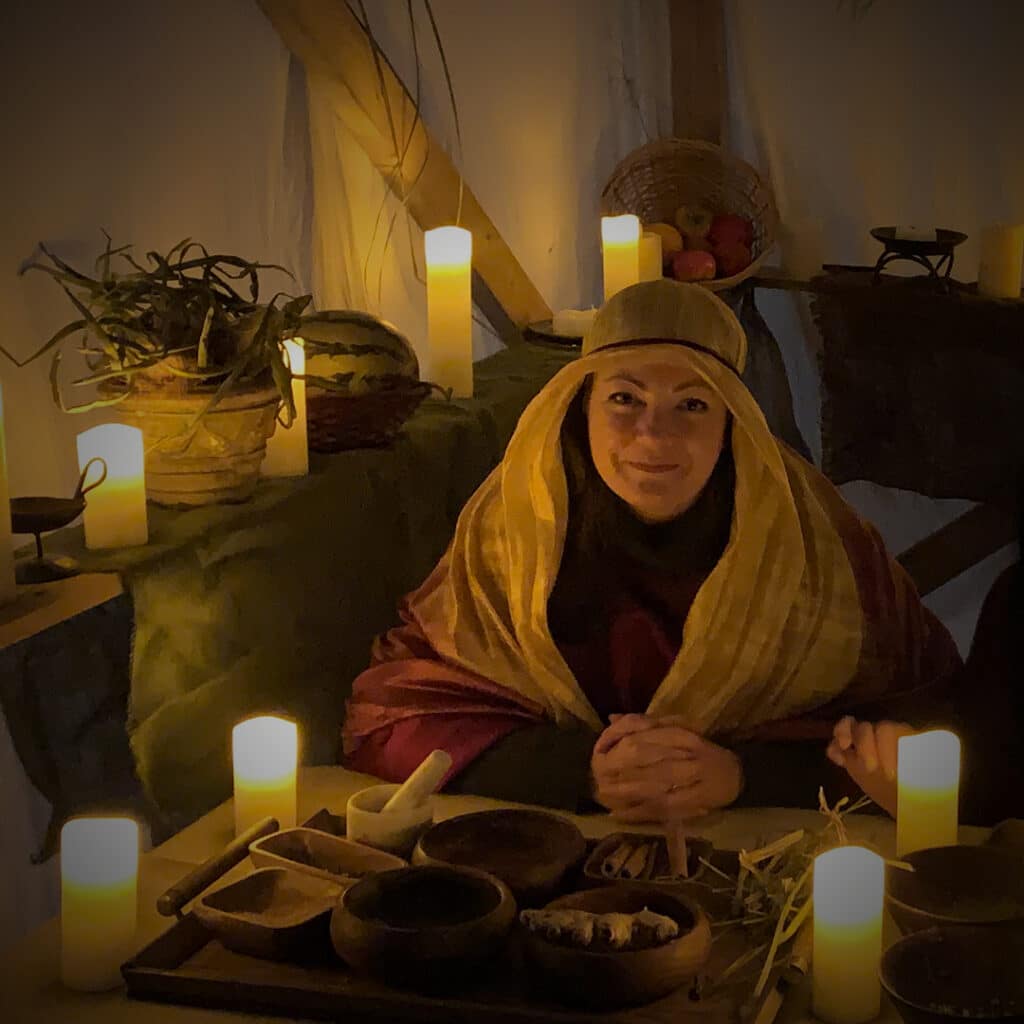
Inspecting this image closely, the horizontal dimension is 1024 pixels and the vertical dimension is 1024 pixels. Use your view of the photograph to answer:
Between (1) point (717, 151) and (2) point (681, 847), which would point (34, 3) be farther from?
(1) point (717, 151)

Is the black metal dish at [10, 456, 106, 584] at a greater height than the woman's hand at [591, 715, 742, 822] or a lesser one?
greater

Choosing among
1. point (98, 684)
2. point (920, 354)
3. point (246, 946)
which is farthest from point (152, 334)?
point (920, 354)

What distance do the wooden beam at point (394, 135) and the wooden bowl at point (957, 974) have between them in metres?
1.68

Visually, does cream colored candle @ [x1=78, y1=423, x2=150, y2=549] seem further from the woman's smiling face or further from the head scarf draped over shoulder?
the woman's smiling face

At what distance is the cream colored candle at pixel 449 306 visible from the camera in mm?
2402

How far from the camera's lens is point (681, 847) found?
143 cm

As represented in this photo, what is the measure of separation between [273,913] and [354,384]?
0.87 m

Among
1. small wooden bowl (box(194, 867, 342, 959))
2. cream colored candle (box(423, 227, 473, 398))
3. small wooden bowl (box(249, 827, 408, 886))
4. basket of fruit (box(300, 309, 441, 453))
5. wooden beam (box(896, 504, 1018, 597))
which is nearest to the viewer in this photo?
small wooden bowl (box(194, 867, 342, 959))

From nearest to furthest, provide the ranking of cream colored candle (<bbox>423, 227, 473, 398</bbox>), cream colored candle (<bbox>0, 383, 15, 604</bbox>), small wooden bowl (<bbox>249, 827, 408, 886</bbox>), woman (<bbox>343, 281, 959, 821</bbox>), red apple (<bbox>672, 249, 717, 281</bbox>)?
1. small wooden bowl (<bbox>249, 827, 408, 886</bbox>)
2. cream colored candle (<bbox>0, 383, 15, 604</bbox>)
3. woman (<bbox>343, 281, 959, 821</bbox>)
4. cream colored candle (<bbox>423, 227, 473, 398</bbox>)
5. red apple (<bbox>672, 249, 717, 281</bbox>)

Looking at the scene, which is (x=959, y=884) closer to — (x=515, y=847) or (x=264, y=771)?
(x=515, y=847)

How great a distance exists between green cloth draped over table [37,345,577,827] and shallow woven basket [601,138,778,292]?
1138 mm

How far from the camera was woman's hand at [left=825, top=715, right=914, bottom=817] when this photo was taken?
62.0 inches

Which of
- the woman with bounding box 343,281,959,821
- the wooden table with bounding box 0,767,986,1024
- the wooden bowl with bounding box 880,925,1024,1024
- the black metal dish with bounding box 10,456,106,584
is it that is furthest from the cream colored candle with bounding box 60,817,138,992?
the wooden bowl with bounding box 880,925,1024,1024

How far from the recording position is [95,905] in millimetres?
1286
